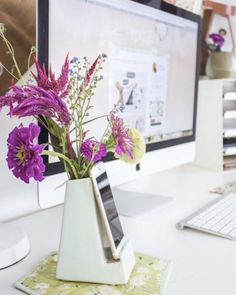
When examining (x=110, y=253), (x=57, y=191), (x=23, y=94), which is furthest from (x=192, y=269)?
(x=23, y=94)

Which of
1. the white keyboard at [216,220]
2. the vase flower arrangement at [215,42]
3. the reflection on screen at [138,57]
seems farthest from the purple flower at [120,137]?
the vase flower arrangement at [215,42]

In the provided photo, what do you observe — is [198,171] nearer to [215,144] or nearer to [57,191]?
[215,144]

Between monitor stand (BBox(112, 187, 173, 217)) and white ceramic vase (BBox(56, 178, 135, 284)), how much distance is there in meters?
0.35

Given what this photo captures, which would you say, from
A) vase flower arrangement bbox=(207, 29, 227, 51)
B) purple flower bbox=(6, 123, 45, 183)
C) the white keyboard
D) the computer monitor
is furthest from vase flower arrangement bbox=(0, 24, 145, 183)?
vase flower arrangement bbox=(207, 29, 227, 51)

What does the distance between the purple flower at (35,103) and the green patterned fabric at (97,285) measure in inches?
9.1

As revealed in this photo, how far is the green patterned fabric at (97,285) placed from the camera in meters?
0.52

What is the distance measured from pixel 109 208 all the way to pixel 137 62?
1.39 ft

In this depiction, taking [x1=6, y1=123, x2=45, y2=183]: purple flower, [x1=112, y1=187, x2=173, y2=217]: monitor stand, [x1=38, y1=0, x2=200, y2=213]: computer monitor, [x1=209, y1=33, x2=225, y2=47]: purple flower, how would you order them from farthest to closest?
[x1=209, y1=33, x2=225, y2=47]: purple flower
[x1=112, y1=187, x2=173, y2=217]: monitor stand
[x1=38, y1=0, x2=200, y2=213]: computer monitor
[x1=6, y1=123, x2=45, y2=183]: purple flower

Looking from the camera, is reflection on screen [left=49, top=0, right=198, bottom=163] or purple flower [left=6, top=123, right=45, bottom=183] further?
reflection on screen [left=49, top=0, right=198, bottom=163]

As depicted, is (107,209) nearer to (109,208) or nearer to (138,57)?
(109,208)

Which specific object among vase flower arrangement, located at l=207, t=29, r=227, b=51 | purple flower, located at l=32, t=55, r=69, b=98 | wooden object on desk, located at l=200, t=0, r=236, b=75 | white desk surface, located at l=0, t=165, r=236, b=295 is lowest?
white desk surface, located at l=0, t=165, r=236, b=295

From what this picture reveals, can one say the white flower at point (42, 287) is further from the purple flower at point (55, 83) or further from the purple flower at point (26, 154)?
the purple flower at point (55, 83)

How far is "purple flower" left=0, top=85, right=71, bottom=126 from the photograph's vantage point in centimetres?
48

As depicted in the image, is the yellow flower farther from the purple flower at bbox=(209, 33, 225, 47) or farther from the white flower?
the purple flower at bbox=(209, 33, 225, 47)
